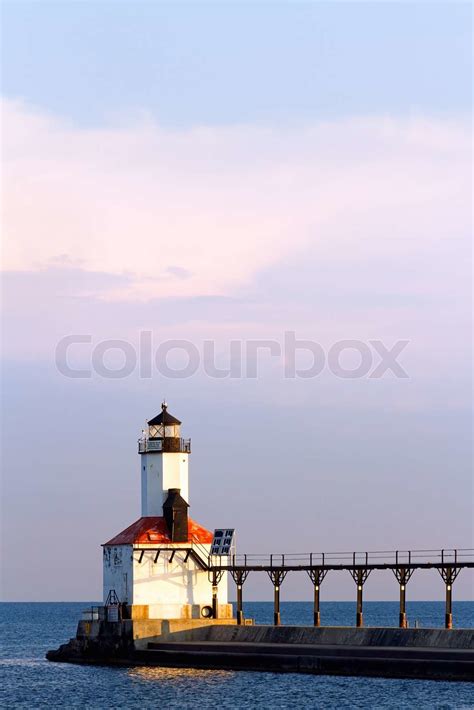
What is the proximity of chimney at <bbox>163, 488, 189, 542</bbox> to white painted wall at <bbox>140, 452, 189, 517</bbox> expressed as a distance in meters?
0.45

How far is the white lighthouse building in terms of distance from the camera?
221 ft

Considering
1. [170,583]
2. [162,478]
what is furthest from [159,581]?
[162,478]

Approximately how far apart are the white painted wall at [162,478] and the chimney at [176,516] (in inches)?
17.9

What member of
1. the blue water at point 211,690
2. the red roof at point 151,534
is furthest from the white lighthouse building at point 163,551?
the blue water at point 211,690

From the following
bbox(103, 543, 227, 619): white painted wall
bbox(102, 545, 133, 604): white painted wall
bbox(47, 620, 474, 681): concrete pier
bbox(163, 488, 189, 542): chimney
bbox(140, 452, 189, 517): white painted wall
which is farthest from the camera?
bbox(140, 452, 189, 517): white painted wall

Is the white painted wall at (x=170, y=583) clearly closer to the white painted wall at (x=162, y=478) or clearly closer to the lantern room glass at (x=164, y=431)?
the white painted wall at (x=162, y=478)

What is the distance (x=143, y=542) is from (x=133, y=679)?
29.1 feet

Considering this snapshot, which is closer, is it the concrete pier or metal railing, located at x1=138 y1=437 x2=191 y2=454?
the concrete pier

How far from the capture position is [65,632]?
5502 inches

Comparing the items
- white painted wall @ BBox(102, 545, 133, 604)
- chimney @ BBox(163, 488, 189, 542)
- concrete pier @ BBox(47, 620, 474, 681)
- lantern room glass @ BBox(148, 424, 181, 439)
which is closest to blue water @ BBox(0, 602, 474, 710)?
concrete pier @ BBox(47, 620, 474, 681)

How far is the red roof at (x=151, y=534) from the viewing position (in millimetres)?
67938

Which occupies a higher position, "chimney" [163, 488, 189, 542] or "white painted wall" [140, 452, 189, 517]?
"white painted wall" [140, 452, 189, 517]

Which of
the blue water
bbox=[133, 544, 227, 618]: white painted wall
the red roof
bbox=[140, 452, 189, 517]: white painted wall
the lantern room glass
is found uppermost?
the lantern room glass

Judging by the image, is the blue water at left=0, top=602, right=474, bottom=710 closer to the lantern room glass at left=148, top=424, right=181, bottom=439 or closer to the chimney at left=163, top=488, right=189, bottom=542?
the chimney at left=163, top=488, right=189, bottom=542
